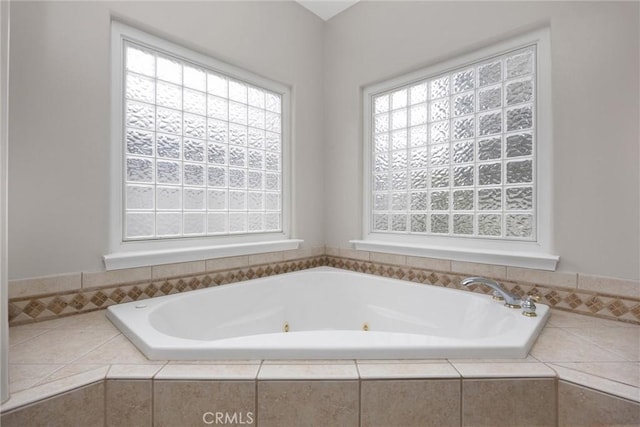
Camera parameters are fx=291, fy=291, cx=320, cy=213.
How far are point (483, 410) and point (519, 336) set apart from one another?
33cm

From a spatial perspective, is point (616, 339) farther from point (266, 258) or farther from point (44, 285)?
point (44, 285)

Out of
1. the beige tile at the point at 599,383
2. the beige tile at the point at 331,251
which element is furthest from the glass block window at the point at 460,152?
the beige tile at the point at 599,383

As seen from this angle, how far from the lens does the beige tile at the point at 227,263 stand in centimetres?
184

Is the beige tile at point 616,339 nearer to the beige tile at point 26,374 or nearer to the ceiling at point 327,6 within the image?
the beige tile at point 26,374

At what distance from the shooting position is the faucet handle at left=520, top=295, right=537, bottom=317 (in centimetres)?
130

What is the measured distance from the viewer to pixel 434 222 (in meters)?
1.98

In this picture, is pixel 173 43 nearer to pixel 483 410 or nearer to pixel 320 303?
pixel 320 303

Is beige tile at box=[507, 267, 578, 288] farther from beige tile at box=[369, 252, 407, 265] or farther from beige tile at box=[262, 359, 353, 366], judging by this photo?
beige tile at box=[262, 359, 353, 366]

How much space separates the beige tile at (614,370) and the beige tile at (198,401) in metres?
0.98

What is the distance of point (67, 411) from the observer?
0.80 metres

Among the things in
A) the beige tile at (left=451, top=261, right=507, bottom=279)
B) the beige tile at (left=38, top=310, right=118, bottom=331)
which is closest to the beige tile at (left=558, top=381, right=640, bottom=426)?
the beige tile at (left=451, top=261, right=507, bottom=279)

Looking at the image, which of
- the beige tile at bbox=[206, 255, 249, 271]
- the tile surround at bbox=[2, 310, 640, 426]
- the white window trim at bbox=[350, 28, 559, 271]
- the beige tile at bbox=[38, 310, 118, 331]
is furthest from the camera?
the beige tile at bbox=[206, 255, 249, 271]

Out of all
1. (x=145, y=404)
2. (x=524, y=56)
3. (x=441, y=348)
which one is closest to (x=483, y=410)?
(x=441, y=348)

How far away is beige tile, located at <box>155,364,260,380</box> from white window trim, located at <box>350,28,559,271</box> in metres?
1.39
